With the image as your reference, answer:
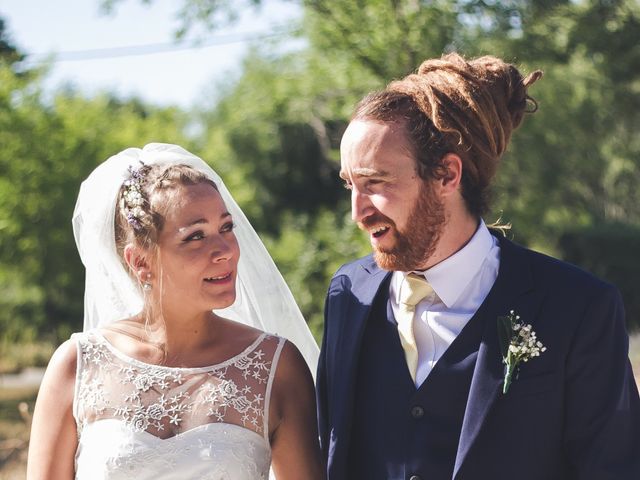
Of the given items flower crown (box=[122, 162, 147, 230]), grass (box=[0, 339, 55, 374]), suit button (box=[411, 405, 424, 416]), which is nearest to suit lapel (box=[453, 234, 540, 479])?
suit button (box=[411, 405, 424, 416])

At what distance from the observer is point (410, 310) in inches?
118

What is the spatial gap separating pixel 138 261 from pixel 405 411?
1.18 meters

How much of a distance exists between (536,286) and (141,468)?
1.48 metres

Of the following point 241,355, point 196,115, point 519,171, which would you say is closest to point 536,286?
point 241,355

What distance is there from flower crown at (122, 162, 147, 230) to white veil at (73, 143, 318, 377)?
1.6 inches

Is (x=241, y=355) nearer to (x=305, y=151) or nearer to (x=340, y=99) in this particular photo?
(x=340, y=99)

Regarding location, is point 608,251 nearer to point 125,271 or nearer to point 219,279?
point 125,271

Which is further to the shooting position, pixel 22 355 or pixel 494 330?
pixel 22 355

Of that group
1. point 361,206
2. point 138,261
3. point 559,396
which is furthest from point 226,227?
point 559,396

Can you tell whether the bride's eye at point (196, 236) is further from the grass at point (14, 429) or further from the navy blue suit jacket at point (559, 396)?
the grass at point (14, 429)

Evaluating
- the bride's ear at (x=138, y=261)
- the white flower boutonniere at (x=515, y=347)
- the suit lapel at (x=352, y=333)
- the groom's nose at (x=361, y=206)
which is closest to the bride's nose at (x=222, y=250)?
the bride's ear at (x=138, y=261)

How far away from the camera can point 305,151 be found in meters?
19.6

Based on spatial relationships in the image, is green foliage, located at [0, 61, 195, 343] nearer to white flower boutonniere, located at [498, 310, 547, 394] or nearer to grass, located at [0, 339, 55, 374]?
grass, located at [0, 339, 55, 374]

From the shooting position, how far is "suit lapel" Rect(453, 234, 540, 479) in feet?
8.80
